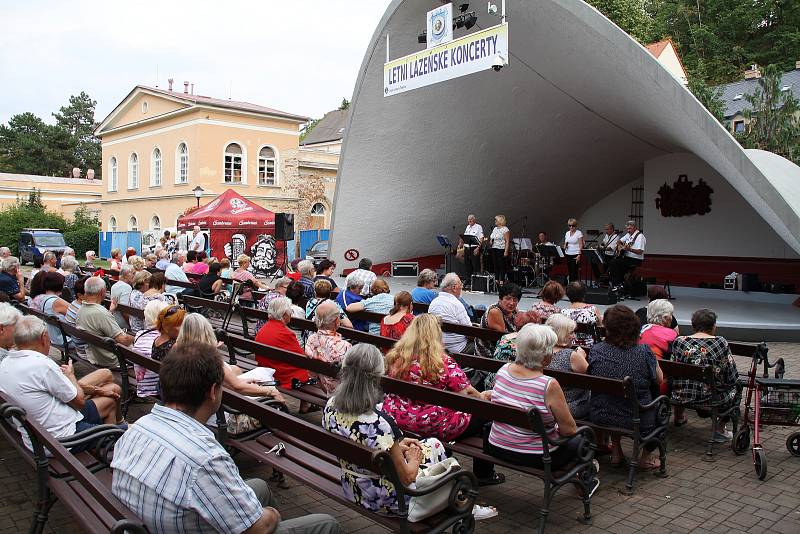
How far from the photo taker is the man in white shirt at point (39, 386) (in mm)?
3504

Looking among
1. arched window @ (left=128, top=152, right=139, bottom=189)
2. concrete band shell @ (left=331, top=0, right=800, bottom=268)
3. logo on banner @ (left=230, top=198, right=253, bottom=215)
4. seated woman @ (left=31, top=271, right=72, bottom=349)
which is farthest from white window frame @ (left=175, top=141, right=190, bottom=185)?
seated woman @ (left=31, top=271, right=72, bottom=349)

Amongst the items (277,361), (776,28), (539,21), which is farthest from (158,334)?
(776,28)

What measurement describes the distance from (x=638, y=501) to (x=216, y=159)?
29181mm

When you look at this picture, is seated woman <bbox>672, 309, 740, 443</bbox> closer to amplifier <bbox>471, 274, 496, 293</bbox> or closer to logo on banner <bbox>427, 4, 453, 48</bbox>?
logo on banner <bbox>427, 4, 453, 48</bbox>

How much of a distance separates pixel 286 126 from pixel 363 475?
31.0 metres

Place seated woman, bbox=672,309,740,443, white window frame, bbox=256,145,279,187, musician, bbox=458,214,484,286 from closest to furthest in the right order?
seated woman, bbox=672,309,740,443 < musician, bbox=458,214,484,286 < white window frame, bbox=256,145,279,187

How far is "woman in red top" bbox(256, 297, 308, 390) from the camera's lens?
520 centimetres

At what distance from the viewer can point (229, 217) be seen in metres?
20.2

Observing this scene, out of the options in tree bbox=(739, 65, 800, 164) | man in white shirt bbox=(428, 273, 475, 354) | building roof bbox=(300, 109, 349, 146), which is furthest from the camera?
building roof bbox=(300, 109, 349, 146)

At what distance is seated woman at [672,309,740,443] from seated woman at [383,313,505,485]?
5.73 ft

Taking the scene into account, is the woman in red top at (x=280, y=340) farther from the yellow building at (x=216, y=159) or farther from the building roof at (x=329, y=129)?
the building roof at (x=329, y=129)

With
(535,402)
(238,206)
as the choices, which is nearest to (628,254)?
(535,402)

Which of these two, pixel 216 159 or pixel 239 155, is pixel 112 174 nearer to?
pixel 216 159

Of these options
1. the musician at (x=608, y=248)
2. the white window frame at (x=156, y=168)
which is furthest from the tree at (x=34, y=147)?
the musician at (x=608, y=248)
